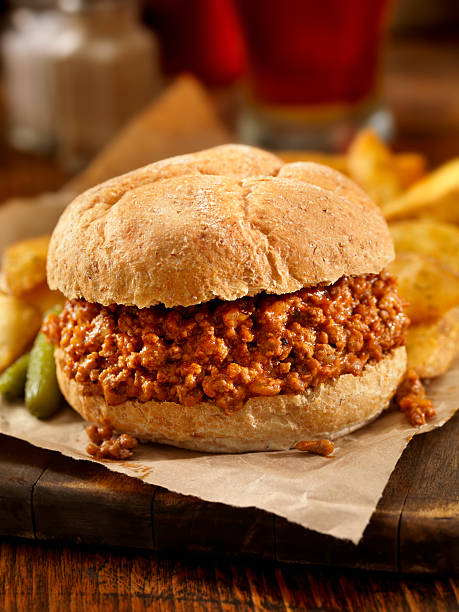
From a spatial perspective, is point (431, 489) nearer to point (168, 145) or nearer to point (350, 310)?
point (350, 310)

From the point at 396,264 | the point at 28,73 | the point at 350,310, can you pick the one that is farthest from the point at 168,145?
the point at 350,310

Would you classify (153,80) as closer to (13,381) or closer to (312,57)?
(312,57)

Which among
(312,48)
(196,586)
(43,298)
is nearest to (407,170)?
(312,48)

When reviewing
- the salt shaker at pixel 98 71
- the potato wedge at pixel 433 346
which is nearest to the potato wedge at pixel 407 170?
the potato wedge at pixel 433 346

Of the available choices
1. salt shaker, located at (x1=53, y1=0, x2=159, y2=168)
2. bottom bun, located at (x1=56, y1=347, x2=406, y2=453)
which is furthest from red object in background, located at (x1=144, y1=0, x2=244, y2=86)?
bottom bun, located at (x1=56, y1=347, x2=406, y2=453)

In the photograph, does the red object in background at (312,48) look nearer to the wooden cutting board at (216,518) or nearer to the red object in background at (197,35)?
the red object in background at (197,35)

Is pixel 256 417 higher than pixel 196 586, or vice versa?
pixel 256 417
